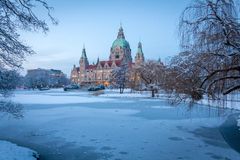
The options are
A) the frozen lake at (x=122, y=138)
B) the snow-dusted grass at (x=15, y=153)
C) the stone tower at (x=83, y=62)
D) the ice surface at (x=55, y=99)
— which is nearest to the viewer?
the snow-dusted grass at (x=15, y=153)

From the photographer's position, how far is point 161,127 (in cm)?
1416

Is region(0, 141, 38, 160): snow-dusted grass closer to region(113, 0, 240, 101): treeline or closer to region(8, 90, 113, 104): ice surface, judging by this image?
region(113, 0, 240, 101): treeline

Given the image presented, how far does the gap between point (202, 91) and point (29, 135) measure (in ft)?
23.6

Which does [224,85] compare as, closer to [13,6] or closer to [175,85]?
[175,85]

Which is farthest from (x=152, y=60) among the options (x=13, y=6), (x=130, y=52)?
(x=130, y=52)

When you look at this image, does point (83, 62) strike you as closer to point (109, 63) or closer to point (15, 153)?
point (109, 63)

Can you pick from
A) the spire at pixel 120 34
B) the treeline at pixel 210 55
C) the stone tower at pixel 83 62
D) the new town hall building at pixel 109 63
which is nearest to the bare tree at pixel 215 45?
the treeline at pixel 210 55

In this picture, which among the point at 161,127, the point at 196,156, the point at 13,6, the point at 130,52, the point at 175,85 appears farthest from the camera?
the point at 130,52

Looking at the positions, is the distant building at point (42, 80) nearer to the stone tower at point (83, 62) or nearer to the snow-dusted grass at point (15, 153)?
the stone tower at point (83, 62)

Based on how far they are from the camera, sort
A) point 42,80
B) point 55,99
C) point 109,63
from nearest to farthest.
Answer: point 55,99 → point 42,80 → point 109,63

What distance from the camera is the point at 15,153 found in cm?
895

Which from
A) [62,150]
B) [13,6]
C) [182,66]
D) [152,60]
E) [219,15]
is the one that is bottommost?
[62,150]

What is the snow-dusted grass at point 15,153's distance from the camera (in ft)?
28.1

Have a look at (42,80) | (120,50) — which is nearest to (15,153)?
(42,80)
